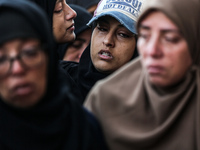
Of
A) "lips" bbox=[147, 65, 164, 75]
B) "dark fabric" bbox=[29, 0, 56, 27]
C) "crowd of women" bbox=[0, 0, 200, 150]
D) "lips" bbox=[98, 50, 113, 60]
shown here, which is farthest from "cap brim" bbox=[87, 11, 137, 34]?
"lips" bbox=[147, 65, 164, 75]

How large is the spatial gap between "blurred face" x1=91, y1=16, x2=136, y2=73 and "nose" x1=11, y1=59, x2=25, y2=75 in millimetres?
1335

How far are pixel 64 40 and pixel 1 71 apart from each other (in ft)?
5.61

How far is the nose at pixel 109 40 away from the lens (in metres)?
3.07

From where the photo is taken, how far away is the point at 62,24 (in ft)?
11.1

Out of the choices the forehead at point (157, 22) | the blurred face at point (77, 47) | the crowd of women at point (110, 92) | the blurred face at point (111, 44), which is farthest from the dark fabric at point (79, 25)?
the forehead at point (157, 22)

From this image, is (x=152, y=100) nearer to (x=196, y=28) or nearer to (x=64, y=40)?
(x=196, y=28)

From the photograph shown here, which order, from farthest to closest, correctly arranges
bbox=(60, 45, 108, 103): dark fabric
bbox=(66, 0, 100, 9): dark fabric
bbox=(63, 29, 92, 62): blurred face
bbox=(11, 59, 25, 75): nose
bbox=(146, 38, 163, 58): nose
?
bbox=(66, 0, 100, 9): dark fabric < bbox=(63, 29, 92, 62): blurred face < bbox=(60, 45, 108, 103): dark fabric < bbox=(146, 38, 163, 58): nose < bbox=(11, 59, 25, 75): nose

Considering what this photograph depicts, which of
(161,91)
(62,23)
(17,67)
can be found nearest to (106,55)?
(62,23)

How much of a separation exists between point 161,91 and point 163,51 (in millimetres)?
221

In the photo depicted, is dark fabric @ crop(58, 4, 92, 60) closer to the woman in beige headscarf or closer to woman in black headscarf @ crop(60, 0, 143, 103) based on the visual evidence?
woman in black headscarf @ crop(60, 0, 143, 103)

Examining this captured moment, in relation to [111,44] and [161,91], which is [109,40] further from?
[161,91]

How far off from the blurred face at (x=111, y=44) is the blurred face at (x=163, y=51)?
1.09 m

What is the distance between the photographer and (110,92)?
7.08 ft

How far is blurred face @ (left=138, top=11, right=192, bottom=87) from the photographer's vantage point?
196 cm
